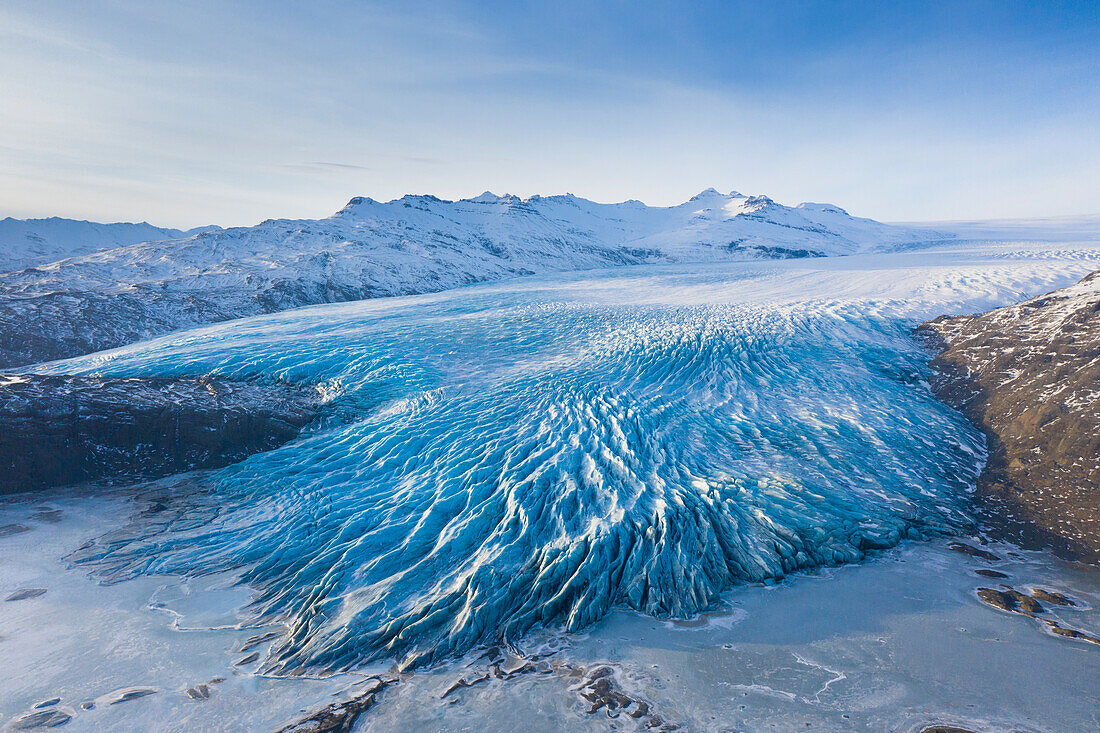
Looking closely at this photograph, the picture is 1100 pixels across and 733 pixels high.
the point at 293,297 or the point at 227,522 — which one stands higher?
the point at 293,297

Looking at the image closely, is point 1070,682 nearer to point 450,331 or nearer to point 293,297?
point 450,331

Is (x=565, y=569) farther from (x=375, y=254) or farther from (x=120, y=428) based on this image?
(x=375, y=254)

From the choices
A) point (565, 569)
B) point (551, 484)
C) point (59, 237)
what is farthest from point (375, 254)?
point (59, 237)

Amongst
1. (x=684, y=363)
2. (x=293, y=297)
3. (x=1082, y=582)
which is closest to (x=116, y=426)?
(x=684, y=363)

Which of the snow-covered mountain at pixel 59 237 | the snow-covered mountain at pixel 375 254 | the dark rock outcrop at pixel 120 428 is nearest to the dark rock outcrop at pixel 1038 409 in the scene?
the dark rock outcrop at pixel 120 428

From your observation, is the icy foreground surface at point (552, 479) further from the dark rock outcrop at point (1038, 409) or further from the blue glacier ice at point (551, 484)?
the dark rock outcrop at point (1038, 409)

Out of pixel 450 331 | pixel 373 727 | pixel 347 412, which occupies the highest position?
pixel 450 331
